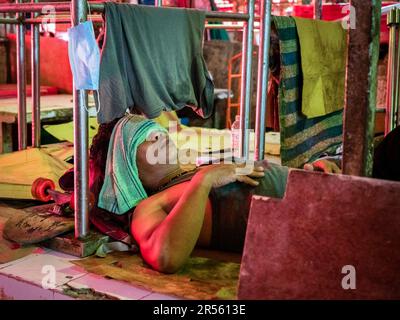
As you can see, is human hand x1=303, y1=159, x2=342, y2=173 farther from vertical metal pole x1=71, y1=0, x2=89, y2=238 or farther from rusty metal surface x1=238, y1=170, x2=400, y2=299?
vertical metal pole x1=71, y1=0, x2=89, y2=238

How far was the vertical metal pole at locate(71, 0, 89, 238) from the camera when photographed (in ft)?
9.47

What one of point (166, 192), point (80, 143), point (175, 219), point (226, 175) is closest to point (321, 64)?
point (226, 175)

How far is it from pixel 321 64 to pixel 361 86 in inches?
98.1

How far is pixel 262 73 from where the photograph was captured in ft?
14.0

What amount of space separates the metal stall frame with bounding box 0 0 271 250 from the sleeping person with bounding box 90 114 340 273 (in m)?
0.34

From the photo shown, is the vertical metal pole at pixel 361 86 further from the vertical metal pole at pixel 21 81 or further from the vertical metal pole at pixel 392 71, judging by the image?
the vertical metal pole at pixel 21 81

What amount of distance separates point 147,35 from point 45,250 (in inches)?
54.5

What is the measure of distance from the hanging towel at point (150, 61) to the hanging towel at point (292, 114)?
91cm

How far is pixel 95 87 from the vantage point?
2.87 metres
